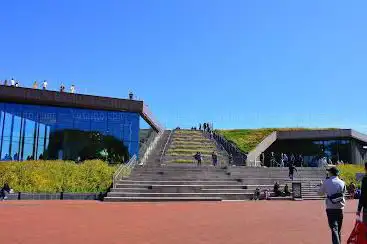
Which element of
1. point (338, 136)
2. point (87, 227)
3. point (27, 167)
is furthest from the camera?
point (338, 136)

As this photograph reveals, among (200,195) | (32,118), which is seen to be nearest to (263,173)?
(200,195)

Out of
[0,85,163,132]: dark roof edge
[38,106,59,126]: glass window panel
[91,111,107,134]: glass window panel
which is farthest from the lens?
[91,111,107,134]: glass window panel

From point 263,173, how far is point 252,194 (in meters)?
5.24

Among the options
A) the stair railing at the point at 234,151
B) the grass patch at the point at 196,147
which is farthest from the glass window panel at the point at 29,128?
the stair railing at the point at 234,151

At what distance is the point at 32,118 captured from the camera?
32.9 meters

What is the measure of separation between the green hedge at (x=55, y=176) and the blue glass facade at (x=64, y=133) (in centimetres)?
458

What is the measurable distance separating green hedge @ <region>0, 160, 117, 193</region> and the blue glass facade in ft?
15.0

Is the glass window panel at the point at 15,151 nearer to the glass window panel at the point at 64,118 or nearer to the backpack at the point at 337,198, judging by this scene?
the glass window panel at the point at 64,118

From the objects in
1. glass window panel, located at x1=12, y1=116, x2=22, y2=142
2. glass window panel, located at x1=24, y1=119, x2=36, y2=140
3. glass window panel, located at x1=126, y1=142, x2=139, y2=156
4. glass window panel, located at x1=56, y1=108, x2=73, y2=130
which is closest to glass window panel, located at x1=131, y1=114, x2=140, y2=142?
glass window panel, located at x1=126, y1=142, x2=139, y2=156

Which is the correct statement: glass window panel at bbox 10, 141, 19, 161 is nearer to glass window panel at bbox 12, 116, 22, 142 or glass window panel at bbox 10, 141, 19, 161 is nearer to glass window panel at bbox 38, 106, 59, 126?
glass window panel at bbox 12, 116, 22, 142

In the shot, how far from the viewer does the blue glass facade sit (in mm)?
32312

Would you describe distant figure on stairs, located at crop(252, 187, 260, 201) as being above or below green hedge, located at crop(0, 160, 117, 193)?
below

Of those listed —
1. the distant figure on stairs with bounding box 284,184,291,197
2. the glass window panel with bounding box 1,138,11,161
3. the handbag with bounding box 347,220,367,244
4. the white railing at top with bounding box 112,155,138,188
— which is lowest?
the handbag with bounding box 347,220,367,244

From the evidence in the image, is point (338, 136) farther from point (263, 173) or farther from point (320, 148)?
point (263, 173)
